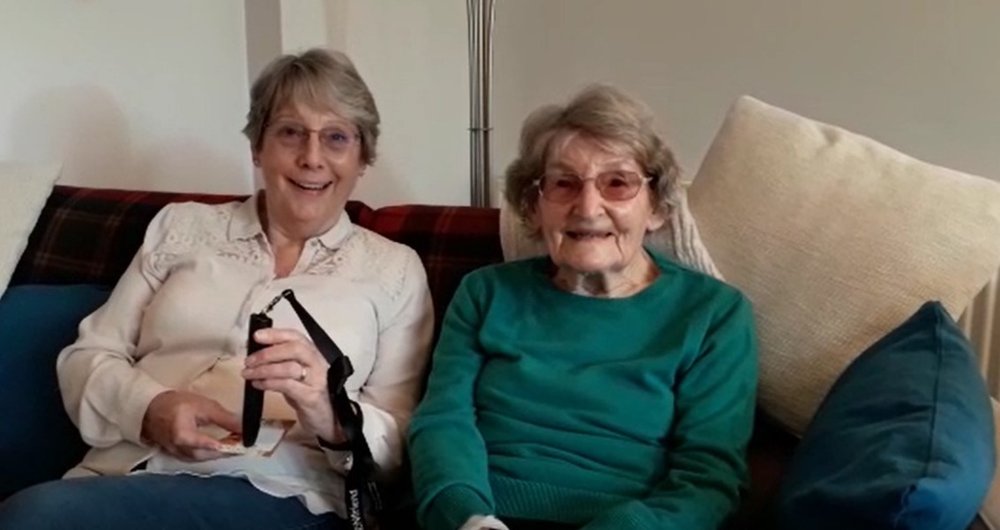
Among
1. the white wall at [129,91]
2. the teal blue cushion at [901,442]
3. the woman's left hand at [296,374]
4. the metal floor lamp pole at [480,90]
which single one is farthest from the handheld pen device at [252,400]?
the white wall at [129,91]

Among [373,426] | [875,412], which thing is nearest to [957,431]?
[875,412]

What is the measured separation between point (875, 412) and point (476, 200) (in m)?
1.31

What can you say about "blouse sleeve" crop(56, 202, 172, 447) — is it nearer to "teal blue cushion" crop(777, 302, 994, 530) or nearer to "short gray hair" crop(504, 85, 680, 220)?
"short gray hair" crop(504, 85, 680, 220)

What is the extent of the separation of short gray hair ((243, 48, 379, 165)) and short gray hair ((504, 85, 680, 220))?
0.96ft

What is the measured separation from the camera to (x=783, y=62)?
94.3 inches

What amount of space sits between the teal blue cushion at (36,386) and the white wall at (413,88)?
0.95 m

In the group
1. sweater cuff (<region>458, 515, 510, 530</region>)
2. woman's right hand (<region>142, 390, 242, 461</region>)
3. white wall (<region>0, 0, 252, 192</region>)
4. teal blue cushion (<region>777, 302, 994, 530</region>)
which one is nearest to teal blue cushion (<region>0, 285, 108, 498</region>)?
woman's right hand (<region>142, 390, 242, 461</region>)

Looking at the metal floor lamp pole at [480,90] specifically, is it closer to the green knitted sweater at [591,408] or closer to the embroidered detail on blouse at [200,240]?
the embroidered detail on blouse at [200,240]

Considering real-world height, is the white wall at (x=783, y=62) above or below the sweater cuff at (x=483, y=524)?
above

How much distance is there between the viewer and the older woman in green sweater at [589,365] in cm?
155

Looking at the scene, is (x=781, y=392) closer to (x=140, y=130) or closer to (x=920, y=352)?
(x=920, y=352)

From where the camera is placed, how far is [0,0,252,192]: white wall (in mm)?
2500

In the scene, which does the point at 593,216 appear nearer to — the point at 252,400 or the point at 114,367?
the point at 252,400

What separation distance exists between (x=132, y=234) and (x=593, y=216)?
3.13 feet
